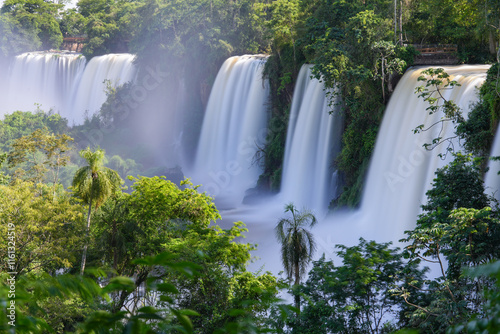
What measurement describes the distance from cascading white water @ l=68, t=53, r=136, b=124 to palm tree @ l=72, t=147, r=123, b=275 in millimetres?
32589

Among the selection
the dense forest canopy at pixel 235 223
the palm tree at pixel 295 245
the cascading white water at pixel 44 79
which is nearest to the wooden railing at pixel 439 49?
the dense forest canopy at pixel 235 223

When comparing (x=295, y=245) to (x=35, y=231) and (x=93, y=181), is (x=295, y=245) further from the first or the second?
(x=35, y=231)

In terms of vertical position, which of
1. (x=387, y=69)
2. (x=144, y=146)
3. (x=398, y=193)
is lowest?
(x=144, y=146)

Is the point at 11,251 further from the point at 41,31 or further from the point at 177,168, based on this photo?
the point at 41,31

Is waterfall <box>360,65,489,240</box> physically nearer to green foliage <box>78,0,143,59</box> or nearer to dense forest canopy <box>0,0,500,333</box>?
dense forest canopy <box>0,0,500,333</box>

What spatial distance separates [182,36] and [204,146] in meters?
11.4

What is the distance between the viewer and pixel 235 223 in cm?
1583

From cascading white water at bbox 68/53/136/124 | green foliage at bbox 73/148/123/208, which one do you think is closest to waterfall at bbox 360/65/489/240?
green foliage at bbox 73/148/123/208

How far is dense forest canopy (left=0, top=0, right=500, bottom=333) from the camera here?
149 inches

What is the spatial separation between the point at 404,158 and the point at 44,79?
146 feet

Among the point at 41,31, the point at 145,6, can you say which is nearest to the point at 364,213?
the point at 145,6

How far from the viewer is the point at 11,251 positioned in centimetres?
1384

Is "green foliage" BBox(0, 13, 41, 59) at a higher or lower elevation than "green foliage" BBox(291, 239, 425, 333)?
higher

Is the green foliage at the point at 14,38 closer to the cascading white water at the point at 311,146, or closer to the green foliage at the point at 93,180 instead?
the cascading white water at the point at 311,146
